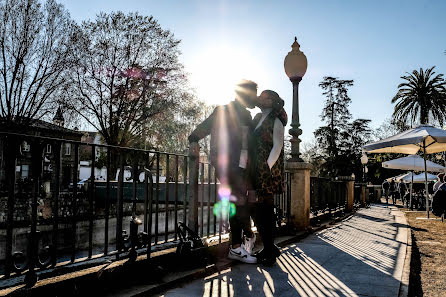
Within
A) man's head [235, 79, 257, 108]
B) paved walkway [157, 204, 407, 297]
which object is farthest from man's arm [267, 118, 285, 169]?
paved walkway [157, 204, 407, 297]

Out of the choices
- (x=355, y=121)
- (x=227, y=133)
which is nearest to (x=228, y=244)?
(x=227, y=133)

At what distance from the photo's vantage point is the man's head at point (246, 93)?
4.18m

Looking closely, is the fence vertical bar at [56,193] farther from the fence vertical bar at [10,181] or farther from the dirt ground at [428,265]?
the dirt ground at [428,265]

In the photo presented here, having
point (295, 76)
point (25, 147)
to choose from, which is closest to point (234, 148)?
point (25, 147)

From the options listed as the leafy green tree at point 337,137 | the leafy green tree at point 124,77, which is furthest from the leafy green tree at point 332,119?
the leafy green tree at point 124,77

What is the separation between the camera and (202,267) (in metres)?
3.82

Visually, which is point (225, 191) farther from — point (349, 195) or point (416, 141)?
point (349, 195)

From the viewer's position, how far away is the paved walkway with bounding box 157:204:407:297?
3150mm

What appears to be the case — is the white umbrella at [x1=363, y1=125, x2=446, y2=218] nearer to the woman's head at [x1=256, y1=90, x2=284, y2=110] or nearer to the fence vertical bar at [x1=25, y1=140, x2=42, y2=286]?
the woman's head at [x1=256, y1=90, x2=284, y2=110]

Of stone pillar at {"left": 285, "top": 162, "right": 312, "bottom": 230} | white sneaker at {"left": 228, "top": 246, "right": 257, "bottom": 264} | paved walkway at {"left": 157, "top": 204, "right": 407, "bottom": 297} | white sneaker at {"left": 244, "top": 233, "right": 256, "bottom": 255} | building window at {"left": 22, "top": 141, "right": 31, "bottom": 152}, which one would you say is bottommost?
paved walkway at {"left": 157, "top": 204, "right": 407, "bottom": 297}

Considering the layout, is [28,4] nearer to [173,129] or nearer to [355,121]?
[173,129]

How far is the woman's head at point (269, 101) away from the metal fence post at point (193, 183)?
2.93ft

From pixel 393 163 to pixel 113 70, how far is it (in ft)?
60.5

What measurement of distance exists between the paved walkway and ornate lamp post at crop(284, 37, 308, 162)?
77.7 inches
